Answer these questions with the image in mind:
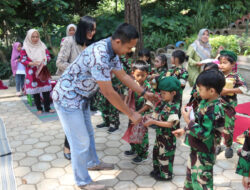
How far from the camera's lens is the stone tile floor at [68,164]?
3.04m

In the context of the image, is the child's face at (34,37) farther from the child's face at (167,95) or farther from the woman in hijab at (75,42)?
the child's face at (167,95)

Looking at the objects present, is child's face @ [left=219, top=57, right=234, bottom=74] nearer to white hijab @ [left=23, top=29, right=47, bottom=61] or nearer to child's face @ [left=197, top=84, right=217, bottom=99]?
child's face @ [left=197, top=84, right=217, bottom=99]

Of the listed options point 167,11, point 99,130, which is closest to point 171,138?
point 99,130

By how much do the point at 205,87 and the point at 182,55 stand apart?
2156mm

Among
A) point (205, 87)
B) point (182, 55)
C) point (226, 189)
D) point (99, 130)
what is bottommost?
A: point (226, 189)

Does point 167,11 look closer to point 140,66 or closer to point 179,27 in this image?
point 179,27

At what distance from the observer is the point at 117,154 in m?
3.79

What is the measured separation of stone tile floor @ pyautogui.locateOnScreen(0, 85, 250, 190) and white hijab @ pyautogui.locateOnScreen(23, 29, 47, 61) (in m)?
1.41

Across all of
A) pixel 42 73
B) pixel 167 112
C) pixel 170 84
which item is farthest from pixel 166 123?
pixel 42 73

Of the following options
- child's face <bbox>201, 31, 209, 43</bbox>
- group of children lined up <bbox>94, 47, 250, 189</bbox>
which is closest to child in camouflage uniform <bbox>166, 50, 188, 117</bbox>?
group of children lined up <bbox>94, 47, 250, 189</bbox>

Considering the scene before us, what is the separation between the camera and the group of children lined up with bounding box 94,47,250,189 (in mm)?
2074

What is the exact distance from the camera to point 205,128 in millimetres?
2062

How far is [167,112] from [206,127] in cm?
67

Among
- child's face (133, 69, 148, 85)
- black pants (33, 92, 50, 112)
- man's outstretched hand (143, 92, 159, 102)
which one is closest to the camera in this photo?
man's outstretched hand (143, 92, 159, 102)
